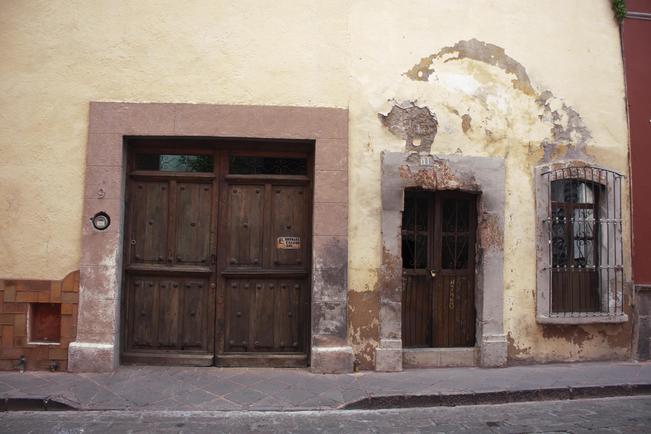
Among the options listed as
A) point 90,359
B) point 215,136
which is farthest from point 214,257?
point 90,359

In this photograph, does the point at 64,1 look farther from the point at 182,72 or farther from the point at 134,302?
the point at 134,302

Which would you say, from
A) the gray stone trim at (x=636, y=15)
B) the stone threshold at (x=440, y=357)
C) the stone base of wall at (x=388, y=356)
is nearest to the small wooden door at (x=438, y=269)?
the stone threshold at (x=440, y=357)

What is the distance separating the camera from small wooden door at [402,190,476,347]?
6.15 meters

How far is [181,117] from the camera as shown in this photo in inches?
228

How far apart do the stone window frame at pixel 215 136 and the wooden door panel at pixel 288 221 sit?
0.97 ft

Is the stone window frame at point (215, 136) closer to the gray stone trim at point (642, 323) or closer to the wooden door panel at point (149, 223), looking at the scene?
the wooden door panel at point (149, 223)

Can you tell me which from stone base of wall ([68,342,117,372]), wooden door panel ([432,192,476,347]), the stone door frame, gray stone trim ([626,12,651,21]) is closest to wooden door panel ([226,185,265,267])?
the stone door frame

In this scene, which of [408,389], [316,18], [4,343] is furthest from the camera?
[316,18]

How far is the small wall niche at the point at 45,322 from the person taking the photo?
573 centimetres

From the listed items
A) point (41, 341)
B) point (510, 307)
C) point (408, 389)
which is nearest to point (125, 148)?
point (41, 341)

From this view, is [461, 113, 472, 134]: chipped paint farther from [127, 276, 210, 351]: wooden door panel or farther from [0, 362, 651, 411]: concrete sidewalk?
[127, 276, 210, 351]: wooden door panel

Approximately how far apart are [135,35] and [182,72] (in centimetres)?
73

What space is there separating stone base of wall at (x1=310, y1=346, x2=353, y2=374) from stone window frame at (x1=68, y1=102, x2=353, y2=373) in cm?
1

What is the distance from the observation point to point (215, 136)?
580 cm
